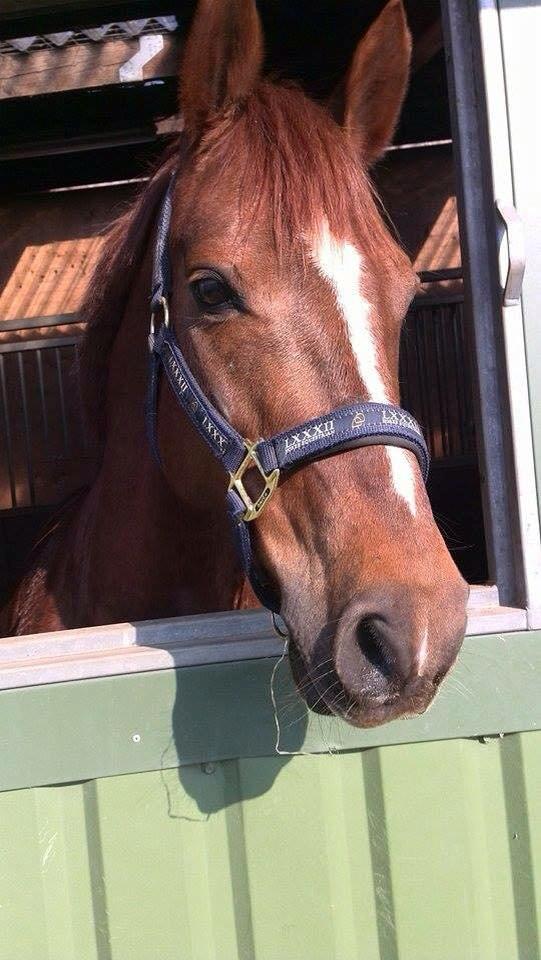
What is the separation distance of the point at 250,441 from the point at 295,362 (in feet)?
0.52

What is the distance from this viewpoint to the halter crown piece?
4.71 ft

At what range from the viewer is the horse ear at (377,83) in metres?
1.84

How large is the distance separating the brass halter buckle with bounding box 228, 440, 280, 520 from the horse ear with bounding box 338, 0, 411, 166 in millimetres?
768

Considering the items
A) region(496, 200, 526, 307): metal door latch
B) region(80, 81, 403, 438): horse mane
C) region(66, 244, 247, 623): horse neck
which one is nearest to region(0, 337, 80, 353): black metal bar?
region(66, 244, 247, 623): horse neck

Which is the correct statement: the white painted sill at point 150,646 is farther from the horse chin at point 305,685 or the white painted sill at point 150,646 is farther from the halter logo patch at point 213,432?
the halter logo patch at point 213,432

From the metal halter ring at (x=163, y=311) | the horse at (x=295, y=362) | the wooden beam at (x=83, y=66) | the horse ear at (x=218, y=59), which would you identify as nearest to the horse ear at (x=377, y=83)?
the horse at (x=295, y=362)

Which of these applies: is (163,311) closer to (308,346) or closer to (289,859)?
(308,346)

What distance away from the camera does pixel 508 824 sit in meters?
1.79

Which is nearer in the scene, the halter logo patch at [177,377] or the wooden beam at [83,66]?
the halter logo patch at [177,377]

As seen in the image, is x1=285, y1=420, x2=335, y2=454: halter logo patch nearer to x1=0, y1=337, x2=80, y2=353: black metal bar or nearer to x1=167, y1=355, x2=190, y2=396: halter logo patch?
x1=167, y1=355, x2=190, y2=396: halter logo patch

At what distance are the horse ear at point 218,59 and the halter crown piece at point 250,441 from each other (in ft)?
0.62

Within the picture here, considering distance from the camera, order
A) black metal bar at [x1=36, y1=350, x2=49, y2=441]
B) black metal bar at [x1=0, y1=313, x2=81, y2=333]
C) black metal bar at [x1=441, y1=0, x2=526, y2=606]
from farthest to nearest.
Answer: black metal bar at [x1=36, y1=350, x2=49, y2=441]
black metal bar at [x1=0, y1=313, x2=81, y2=333]
black metal bar at [x1=441, y1=0, x2=526, y2=606]

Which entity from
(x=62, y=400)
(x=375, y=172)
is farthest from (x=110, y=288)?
(x=62, y=400)

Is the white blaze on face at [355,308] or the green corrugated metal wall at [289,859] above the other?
the white blaze on face at [355,308]
